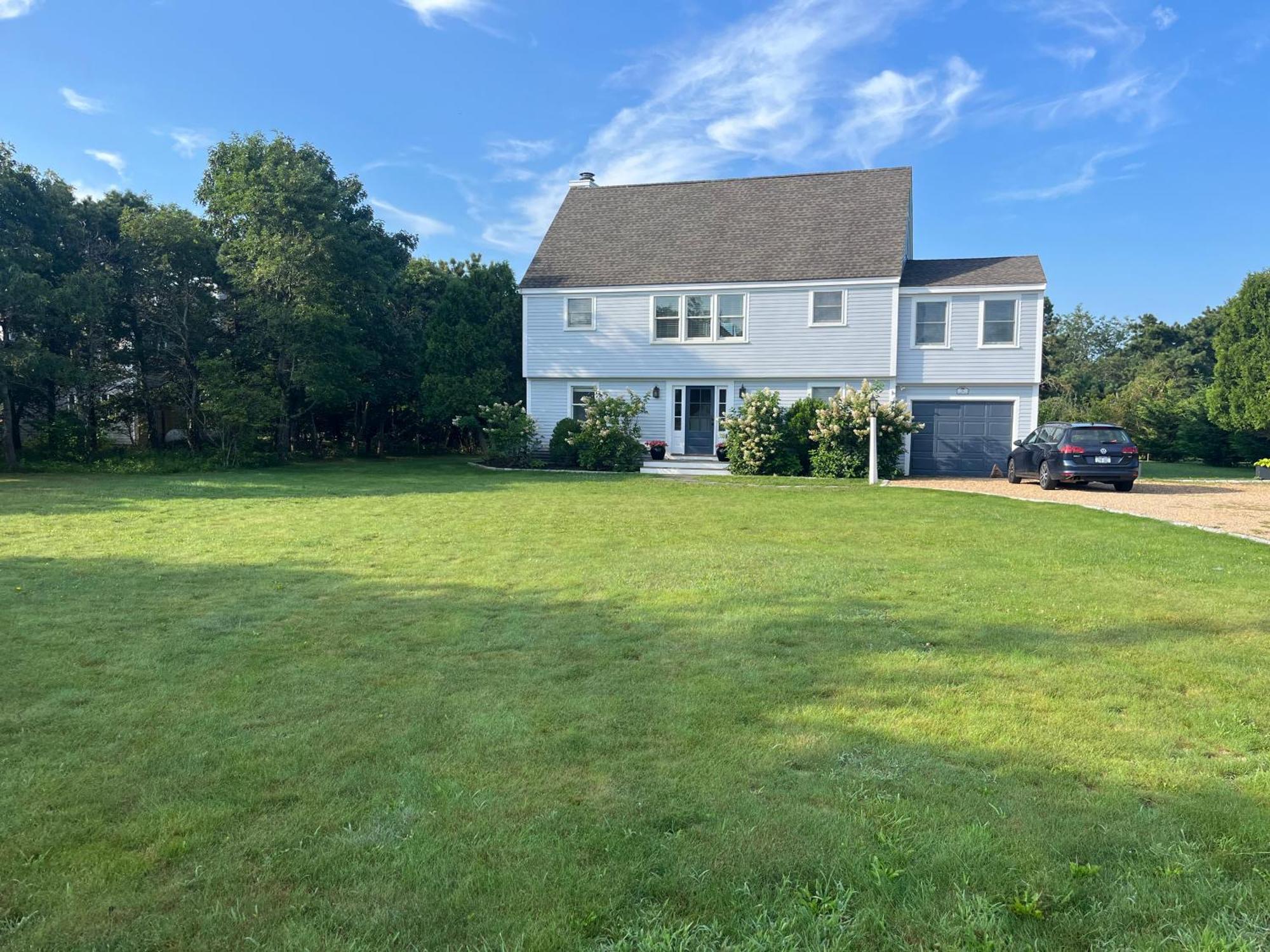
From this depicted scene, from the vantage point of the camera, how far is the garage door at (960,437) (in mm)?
21078

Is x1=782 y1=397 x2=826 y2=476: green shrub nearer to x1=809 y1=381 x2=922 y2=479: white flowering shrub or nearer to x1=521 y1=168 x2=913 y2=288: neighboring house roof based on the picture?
x1=809 y1=381 x2=922 y2=479: white flowering shrub

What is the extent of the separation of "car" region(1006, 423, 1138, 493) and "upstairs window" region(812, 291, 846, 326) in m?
7.00

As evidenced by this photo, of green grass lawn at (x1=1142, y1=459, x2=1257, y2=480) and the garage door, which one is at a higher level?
the garage door

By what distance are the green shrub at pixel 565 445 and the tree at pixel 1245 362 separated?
23.5 meters

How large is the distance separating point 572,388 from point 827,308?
7972mm

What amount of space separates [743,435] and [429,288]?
1571cm

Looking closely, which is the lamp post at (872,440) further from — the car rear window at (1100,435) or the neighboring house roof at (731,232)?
the neighboring house roof at (731,232)

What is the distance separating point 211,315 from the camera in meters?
21.9

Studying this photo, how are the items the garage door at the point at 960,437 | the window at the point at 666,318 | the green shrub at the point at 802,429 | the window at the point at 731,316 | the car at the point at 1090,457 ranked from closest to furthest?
the car at the point at 1090,457
the green shrub at the point at 802,429
the garage door at the point at 960,437
the window at the point at 731,316
the window at the point at 666,318

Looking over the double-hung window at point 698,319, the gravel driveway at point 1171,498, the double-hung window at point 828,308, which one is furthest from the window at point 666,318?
the gravel driveway at point 1171,498

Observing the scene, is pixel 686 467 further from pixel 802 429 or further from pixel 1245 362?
pixel 1245 362

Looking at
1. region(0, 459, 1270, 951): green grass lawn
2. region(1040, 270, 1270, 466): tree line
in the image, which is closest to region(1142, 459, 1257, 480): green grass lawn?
region(1040, 270, 1270, 466): tree line

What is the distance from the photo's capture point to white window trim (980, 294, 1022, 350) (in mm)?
20625

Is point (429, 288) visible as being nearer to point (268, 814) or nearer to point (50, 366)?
point (50, 366)
